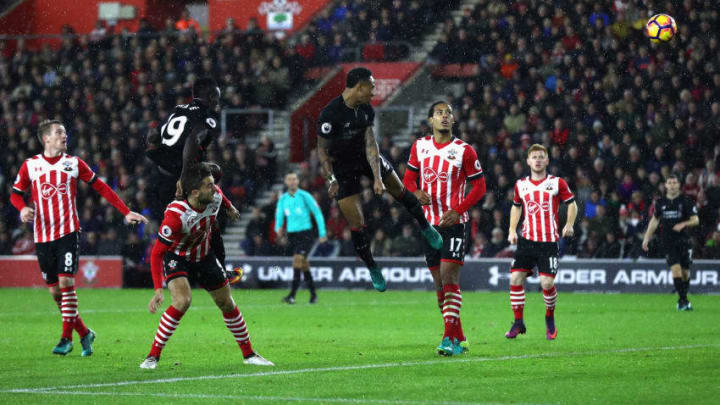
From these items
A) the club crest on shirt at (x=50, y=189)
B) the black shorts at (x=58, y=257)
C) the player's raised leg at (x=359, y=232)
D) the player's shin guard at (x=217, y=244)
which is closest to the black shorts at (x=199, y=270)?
the player's shin guard at (x=217, y=244)

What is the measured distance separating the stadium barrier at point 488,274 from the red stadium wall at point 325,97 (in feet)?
20.1

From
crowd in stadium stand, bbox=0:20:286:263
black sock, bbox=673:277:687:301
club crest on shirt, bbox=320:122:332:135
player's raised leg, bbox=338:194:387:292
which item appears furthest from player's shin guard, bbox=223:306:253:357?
crowd in stadium stand, bbox=0:20:286:263

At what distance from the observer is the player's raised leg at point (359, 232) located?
1119 cm

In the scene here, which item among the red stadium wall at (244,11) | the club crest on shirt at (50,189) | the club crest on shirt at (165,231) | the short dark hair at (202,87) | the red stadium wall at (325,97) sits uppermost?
the red stadium wall at (244,11)

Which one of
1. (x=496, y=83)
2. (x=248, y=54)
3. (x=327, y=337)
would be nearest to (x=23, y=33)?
(x=248, y=54)

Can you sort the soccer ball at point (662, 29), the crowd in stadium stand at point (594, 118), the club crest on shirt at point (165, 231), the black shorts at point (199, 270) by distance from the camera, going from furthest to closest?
the crowd in stadium stand at point (594, 118) < the soccer ball at point (662, 29) < the black shorts at point (199, 270) < the club crest on shirt at point (165, 231)

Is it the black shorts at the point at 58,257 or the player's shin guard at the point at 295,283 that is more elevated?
the black shorts at the point at 58,257

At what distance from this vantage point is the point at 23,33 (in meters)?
37.5

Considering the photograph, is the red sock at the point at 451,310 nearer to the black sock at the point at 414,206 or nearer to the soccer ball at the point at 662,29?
the black sock at the point at 414,206

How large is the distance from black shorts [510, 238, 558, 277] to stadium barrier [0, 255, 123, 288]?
14.7 meters

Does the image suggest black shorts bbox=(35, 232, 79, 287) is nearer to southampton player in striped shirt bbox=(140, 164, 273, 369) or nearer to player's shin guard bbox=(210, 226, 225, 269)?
player's shin guard bbox=(210, 226, 225, 269)

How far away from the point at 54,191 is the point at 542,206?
5393 millimetres

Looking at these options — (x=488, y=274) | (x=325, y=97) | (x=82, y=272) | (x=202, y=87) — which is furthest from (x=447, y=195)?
(x=325, y=97)

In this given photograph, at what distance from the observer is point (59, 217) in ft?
38.5
